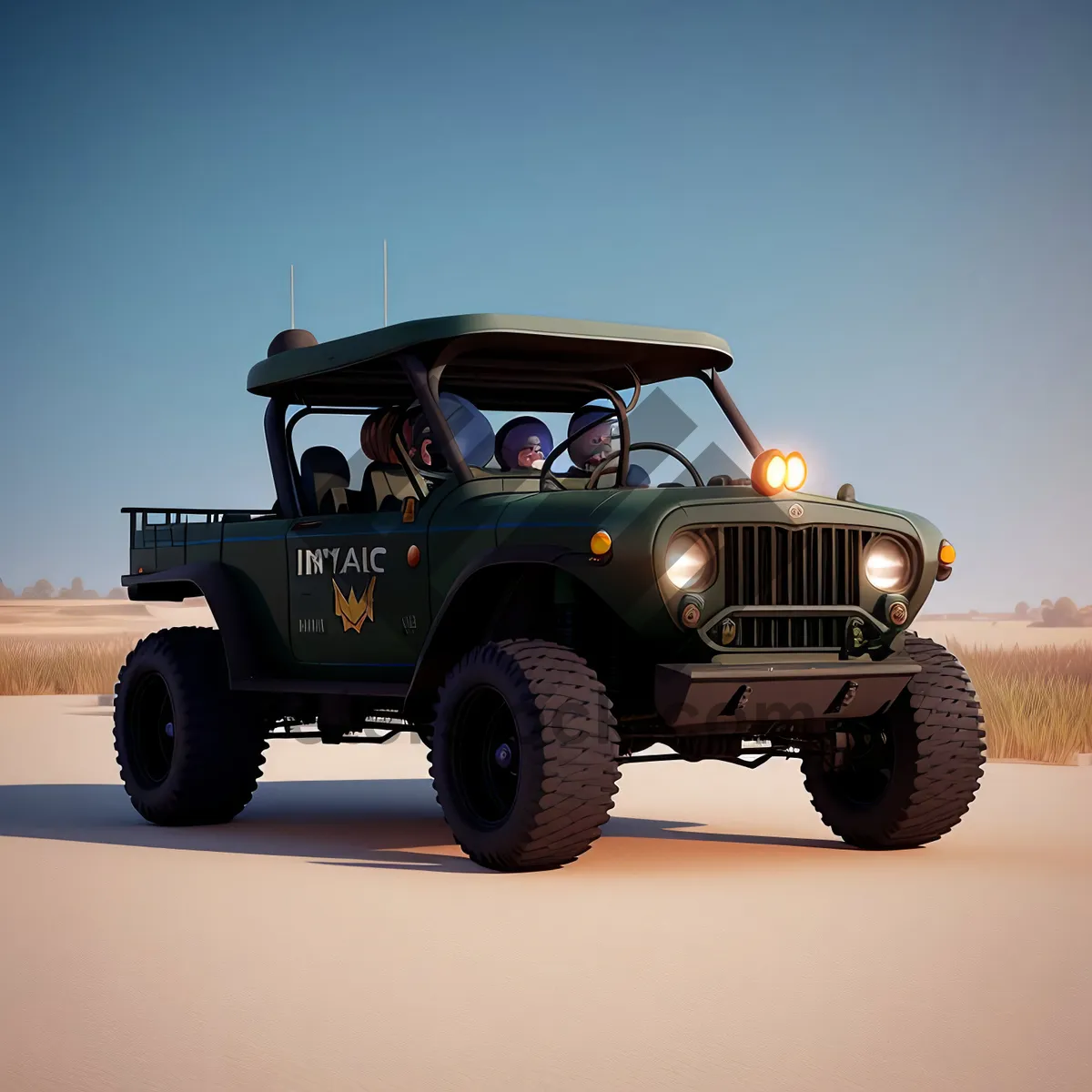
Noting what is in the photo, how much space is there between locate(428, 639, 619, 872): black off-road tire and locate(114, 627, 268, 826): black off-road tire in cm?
232

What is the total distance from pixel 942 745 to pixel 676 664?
5.24 feet

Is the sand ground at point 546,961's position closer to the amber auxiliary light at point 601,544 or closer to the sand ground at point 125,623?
the amber auxiliary light at point 601,544

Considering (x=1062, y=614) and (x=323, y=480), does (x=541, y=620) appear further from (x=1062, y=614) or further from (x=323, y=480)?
(x=1062, y=614)

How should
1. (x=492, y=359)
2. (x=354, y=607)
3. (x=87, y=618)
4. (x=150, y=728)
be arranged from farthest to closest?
(x=87, y=618) < (x=150, y=728) < (x=492, y=359) < (x=354, y=607)

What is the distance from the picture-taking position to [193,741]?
9281 millimetres

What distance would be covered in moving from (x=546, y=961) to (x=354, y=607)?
3.54 meters

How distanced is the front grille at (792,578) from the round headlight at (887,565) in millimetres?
87

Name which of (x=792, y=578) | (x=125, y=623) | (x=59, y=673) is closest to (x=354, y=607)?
(x=792, y=578)

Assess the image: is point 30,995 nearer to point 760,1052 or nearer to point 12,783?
point 760,1052

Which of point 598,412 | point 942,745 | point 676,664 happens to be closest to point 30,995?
point 676,664

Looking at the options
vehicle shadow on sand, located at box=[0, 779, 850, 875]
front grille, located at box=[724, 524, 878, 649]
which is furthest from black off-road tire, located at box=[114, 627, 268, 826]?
front grille, located at box=[724, 524, 878, 649]

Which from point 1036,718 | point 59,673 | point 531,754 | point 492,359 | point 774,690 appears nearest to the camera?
point 531,754

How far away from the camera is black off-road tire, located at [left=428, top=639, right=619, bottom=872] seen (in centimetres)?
681

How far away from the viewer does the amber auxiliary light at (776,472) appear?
7.25 m
